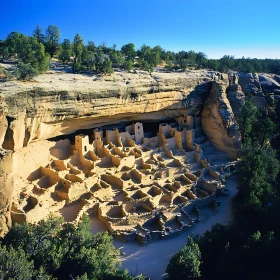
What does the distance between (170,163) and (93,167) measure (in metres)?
5.86

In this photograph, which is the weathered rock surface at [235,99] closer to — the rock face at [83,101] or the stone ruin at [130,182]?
the rock face at [83,101]

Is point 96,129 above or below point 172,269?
above

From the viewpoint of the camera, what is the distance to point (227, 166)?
2359 centimetres

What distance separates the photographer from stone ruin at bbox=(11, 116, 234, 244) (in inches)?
645

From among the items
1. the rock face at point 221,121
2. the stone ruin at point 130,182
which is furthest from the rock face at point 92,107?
the stone ruin at point 130,182

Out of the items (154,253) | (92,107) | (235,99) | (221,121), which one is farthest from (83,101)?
(235,99)

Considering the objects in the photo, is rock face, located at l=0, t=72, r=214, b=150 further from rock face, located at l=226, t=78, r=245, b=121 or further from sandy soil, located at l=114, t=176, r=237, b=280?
sandy soil, located at l=114, t=176, r=237, b=280

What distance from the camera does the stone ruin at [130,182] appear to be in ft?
53.8

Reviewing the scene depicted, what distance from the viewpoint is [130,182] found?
19.1 metres

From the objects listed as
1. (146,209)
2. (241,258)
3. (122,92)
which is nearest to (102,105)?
(122,92)

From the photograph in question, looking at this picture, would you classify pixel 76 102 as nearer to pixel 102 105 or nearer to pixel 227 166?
pixel 102 105

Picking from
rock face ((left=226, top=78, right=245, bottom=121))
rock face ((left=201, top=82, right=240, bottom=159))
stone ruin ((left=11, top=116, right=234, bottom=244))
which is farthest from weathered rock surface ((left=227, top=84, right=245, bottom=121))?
stone ruin ((left=11, top=116, right=234, bottom=244))

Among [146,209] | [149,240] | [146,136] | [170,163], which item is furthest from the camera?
[146,136]

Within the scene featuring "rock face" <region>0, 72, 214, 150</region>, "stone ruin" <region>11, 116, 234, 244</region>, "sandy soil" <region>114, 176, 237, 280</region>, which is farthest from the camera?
"stone ruin" <region>11, 116, 234, 244</region>
